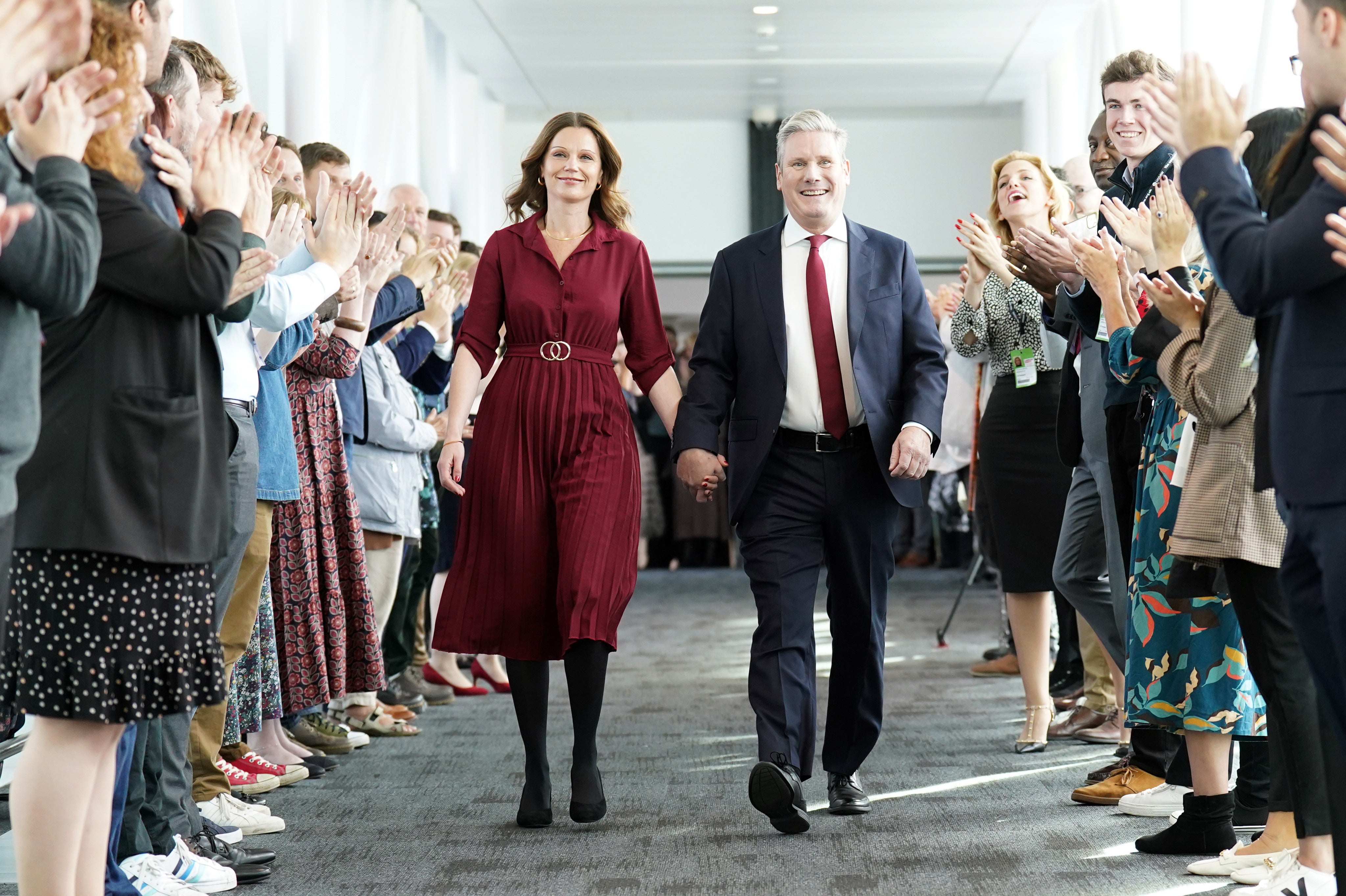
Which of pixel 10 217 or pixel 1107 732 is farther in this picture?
pixel 1107 732

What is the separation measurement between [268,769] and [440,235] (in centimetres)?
281

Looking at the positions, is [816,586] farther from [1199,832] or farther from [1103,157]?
[1103,157]

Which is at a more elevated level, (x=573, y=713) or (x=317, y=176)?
(x=317, y=176)

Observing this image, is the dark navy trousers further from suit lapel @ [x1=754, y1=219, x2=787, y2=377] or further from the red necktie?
suit lapel @ [x1=754, y1=219, x2=787, y2=377]

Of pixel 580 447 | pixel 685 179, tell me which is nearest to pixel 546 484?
pixel 580 447

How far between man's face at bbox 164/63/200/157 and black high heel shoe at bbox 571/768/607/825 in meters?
1.52

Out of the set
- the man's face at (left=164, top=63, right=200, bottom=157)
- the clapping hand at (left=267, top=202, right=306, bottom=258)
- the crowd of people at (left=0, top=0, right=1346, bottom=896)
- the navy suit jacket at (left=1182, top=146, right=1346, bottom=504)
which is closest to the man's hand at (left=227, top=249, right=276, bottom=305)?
the crowd of people at (left=0, top=0, right=1346, bottom=896)

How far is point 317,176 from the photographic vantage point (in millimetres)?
3871

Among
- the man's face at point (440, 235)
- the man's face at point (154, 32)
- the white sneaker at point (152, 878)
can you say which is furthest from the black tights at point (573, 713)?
the man's face at point (440, 235)

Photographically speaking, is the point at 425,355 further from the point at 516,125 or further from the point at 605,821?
the point at 516,125

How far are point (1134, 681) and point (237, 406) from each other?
1.85 meters

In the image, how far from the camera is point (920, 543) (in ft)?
35.6

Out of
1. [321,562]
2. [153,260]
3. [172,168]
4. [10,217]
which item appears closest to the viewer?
[10,217]

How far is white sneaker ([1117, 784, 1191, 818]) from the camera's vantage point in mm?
2977
